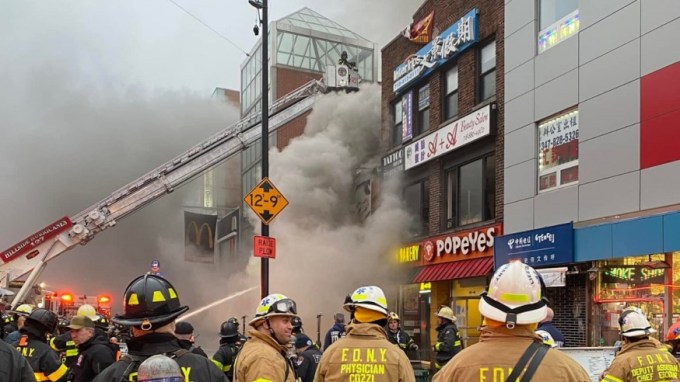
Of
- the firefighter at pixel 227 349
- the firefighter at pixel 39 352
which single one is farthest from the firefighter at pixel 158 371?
the firefighter at pixel 227 349

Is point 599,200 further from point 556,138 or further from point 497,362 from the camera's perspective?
point 497,362

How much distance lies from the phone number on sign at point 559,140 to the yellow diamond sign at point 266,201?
5.57m

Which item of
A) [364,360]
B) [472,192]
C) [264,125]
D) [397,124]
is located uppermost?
[397,124]

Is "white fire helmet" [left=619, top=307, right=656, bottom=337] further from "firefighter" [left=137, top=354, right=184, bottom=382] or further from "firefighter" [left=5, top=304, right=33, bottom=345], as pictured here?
"firefighter" [left=5, top=304, right=33, bottom=345]

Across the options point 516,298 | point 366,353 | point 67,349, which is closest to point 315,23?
point 67,349

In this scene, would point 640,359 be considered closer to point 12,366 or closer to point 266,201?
point 12,366

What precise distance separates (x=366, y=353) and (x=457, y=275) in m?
11.4

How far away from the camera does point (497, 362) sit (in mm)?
2535

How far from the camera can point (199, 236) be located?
24422 millimetres

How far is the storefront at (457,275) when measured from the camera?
48.6ft

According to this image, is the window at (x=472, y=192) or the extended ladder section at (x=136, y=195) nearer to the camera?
the window at (x=472, y=192)

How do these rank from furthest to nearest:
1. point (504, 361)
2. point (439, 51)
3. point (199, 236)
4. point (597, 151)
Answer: point (199, 236) → point (439, 51) → point (597, 151) → point (504, 361)

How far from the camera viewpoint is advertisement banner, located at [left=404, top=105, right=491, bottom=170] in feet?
49.4

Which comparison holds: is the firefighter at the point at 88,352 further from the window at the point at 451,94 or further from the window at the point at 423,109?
the window at the point at 423,109
